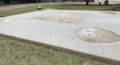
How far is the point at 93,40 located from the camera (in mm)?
3396

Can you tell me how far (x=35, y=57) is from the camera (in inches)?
105

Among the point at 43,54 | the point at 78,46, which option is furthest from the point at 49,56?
the point at 78,46

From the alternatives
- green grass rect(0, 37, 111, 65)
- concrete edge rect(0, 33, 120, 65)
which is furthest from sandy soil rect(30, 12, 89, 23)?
green grass rect(0, 37, 111, 65)

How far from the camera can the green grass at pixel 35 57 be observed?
2438mm

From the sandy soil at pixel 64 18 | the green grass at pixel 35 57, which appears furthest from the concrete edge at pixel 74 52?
the sandy soil at pixel 64 18

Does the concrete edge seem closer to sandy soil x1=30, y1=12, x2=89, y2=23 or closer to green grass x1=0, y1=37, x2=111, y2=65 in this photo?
green grass x1=0, y1=37, x2=111, y2=65

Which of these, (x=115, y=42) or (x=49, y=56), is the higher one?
(x=115, y=42)

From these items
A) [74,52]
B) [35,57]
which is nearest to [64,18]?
[74,52]

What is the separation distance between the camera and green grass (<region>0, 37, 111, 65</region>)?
244 centimetres

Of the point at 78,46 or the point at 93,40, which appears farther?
the point at 93,40

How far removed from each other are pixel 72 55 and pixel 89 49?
1.89ft

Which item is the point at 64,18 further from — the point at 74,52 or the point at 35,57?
the point at 35,57

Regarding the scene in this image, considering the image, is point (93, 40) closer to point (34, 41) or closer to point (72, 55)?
point (72, 55)

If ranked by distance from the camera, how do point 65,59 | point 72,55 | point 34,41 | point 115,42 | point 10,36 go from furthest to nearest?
1. point 10,36
2. point 34,41
3. point 115,42
4. point 72,55
5. point 65,59
